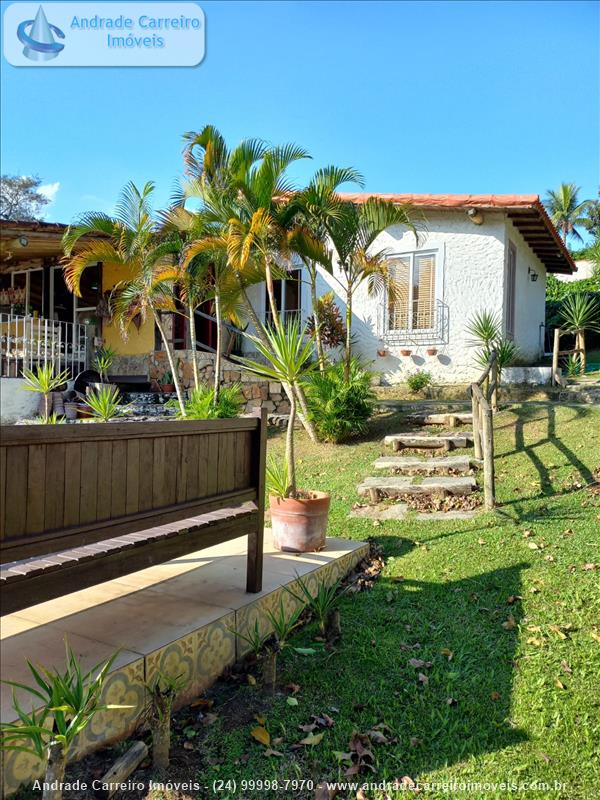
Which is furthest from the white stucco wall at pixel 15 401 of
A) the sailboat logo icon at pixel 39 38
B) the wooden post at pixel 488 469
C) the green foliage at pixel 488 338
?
the green foliage at pixel 488 338

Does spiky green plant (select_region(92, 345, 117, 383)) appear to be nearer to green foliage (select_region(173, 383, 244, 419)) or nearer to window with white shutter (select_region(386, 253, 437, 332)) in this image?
green foliage (select_region(173, 383, 244, 419))

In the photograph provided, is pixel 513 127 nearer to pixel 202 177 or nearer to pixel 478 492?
pixel 202 177

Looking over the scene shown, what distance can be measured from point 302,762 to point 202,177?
25.8 ft

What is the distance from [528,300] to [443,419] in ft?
21.3

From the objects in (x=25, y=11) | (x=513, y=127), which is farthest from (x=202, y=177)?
(x=513, y=127)

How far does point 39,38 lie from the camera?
23.2 ft

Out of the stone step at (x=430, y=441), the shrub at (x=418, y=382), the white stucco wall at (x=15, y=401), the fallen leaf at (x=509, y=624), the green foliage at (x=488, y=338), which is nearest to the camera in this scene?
the fallen leaf at (x=509, y=624)

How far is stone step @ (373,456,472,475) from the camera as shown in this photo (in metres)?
6.54

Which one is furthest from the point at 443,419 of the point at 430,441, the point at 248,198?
the point at 248,198

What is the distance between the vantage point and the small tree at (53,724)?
70.3 inches

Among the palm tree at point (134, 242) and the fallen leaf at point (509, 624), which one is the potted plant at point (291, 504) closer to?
the fallen leaf at point (509, 624)

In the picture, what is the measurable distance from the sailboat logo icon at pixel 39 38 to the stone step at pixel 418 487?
21.0 ft

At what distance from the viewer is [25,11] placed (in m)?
6.92

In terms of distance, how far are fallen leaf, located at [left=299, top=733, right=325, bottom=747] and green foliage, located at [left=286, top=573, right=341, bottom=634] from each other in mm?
849
